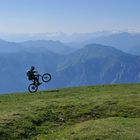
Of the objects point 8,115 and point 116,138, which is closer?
point 116,138

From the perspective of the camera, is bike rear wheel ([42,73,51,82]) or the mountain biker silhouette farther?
bike rear wheel ([42,73,51,82])

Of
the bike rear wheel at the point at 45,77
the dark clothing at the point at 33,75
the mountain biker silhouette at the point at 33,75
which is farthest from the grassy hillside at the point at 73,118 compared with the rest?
the bike rear wheel at the point at 45,77

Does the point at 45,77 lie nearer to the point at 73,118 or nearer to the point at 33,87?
the point at 33,87

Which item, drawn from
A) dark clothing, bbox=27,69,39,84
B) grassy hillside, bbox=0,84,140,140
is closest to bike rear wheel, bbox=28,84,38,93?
dark clothing, bbox=27,69,39,84

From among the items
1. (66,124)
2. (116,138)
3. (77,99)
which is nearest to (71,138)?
(116,138)

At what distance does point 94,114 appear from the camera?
3409 centimetres

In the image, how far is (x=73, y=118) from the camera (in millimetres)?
33188

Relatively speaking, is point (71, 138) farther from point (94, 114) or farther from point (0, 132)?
point (94, 114)

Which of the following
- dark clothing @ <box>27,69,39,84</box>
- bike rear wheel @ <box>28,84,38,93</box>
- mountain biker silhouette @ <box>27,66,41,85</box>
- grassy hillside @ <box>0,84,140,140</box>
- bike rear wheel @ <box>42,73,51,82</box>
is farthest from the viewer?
bike rear wheel @ <box>42,73,51,82</box>

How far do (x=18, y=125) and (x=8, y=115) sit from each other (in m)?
2.03

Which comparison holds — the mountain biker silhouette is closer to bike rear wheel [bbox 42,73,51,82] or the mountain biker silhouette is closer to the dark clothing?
the dark clothing

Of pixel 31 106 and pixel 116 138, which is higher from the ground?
pixel 31 106

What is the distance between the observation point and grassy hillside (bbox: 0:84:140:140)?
28156mm

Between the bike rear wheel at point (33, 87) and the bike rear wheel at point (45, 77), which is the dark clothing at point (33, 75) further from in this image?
the bike rear wheel at point (45, 77)
